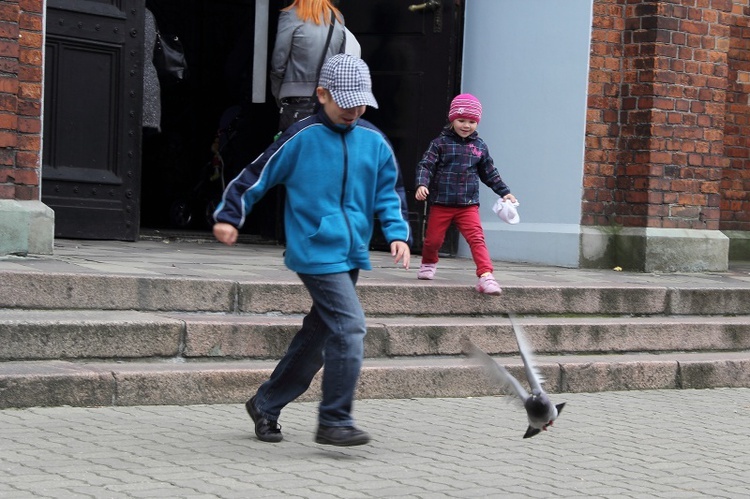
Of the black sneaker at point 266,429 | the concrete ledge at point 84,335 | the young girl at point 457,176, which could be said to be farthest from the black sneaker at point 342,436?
the young girl at point 457,176

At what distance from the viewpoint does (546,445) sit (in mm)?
5730

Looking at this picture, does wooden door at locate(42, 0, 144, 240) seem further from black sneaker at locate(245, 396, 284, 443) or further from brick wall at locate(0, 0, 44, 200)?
black sneaker at locate(245, 396, 284, 443)

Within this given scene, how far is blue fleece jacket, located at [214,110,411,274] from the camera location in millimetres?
5246

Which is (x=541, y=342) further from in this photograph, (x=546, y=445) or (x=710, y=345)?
(x=546, y=445)

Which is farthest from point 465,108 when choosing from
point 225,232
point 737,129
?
point 737,129

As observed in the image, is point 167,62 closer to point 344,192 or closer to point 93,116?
point 93,116

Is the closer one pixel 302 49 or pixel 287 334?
pixel 287 334

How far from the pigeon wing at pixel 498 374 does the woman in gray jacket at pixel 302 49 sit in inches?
156

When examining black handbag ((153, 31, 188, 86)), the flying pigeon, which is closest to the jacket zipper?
the flying pigeon

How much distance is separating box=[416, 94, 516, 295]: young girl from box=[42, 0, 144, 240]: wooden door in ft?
7.55

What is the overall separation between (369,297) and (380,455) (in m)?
2.32

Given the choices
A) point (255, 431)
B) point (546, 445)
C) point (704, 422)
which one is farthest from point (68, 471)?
point (704, 422)

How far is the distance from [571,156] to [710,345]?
241cm

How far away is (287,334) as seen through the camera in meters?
6.82
